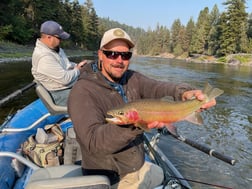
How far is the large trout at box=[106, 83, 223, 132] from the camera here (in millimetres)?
2051

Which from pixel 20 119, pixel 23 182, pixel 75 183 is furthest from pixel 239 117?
pixel 75 183

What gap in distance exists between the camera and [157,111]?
2.26 metres

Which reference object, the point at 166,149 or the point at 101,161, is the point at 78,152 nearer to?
the point at 101,161

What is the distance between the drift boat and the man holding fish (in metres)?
0.27

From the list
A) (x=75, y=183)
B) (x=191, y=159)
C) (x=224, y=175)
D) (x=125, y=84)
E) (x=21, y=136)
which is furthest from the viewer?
(x=191, y=159)

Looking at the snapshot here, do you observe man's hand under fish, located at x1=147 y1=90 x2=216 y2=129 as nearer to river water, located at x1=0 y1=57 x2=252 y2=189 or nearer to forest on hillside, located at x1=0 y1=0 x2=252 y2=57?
river water, located at x1=0 y1=57 x2=252 y2=189

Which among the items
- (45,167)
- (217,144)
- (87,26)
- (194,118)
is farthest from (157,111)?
(87,26)

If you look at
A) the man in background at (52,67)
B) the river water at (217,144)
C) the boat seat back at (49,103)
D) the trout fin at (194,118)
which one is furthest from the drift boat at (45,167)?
the river water at (217,144)

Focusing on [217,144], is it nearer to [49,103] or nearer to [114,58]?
[49,103]

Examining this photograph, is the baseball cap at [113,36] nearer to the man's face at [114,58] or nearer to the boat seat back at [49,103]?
the man's face at [114,58]

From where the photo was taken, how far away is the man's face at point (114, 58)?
2.69 m

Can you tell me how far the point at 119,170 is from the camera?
262cm

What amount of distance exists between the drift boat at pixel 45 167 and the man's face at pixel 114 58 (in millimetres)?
979

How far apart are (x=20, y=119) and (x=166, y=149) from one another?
399 cm
